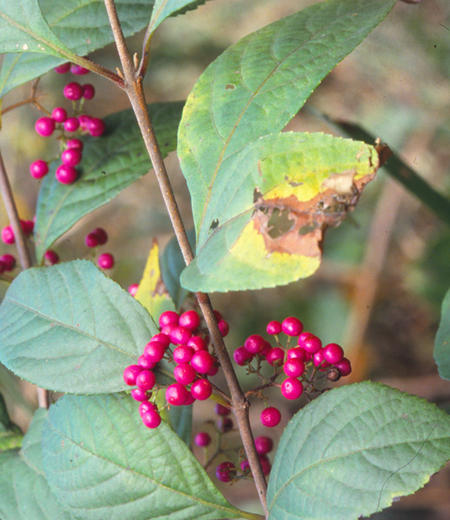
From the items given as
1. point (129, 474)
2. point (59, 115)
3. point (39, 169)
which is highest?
point (59, 115)

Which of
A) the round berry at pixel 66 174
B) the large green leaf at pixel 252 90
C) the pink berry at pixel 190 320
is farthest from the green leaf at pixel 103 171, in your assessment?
the pink berry at pixel 190 320

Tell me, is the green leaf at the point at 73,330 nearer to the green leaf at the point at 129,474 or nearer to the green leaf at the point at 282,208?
the green leaf at the point at 129,474

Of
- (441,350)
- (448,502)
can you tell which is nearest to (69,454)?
(441,350)

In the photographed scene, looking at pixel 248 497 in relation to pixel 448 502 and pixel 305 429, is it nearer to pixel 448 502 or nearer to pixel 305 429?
pixel 448 502

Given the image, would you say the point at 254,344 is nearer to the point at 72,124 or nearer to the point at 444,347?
the point at 444,347

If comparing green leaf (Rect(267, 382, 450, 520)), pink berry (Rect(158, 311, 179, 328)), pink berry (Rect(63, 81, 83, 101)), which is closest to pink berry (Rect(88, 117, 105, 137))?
pink berry (Rect(63, 81, 83, 101))

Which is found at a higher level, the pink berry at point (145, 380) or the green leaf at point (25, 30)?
the green leaf at point (25, 30)

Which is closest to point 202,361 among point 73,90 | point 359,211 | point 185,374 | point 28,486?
point 185,374
